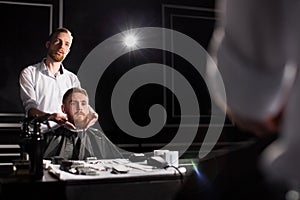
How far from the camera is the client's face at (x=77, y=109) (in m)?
3.09

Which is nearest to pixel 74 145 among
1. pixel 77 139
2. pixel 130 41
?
pixel 77 139

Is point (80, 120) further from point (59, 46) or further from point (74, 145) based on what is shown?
point (59, 46)

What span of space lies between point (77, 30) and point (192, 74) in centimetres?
145

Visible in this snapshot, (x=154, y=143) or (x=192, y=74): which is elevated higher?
(x=192, y=74)

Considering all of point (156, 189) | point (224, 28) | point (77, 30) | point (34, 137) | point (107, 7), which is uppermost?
point (107, 7)

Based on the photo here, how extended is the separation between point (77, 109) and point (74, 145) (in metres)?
0.34


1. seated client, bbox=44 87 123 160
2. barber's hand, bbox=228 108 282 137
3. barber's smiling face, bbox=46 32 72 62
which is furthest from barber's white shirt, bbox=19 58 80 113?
barber's hand, bbox=228 108 282 137

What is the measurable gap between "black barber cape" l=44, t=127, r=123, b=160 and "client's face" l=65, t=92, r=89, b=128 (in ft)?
0.27

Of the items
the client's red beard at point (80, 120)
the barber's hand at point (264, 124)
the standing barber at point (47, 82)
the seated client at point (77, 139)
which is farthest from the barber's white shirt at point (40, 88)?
the barber's hand at point (264, 124)

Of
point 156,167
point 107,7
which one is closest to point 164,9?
point 107,7

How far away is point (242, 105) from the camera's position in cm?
57

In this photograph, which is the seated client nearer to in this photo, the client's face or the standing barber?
the client's face

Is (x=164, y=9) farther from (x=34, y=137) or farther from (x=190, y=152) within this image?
(x=34, y=137)

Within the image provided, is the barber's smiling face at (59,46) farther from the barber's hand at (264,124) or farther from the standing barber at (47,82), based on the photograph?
the barber's hand at (264,124)
